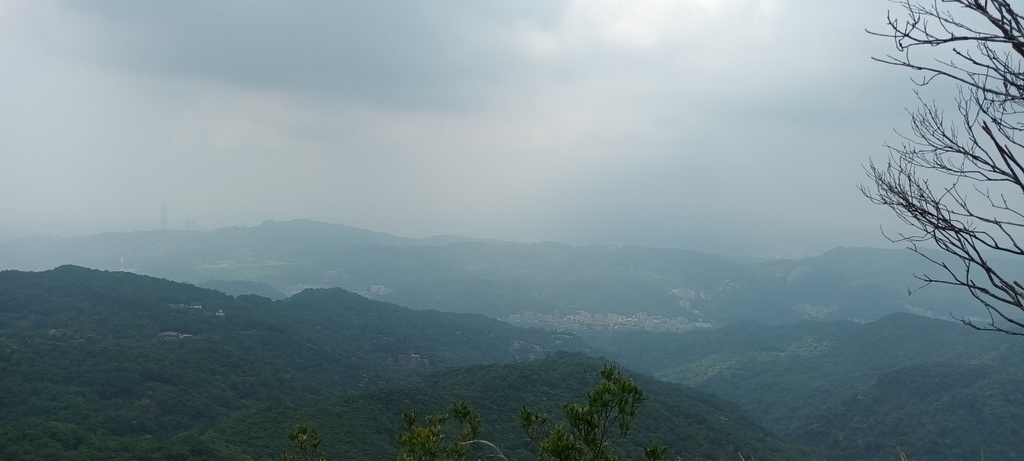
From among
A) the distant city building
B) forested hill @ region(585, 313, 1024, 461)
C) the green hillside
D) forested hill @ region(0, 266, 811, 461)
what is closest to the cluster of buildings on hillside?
forested hill @ region(585, 313, 1024, 461)

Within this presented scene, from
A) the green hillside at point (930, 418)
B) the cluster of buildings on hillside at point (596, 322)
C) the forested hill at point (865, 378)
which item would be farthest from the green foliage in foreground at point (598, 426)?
the cluster of buildings on hillside at point (596, 322)

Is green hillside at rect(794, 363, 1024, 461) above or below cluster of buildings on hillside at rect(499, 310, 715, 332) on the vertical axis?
below

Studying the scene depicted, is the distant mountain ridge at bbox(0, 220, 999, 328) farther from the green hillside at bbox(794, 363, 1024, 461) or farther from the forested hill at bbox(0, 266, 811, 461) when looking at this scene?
the green hillside at bbox(794, 363, 1024, 461)

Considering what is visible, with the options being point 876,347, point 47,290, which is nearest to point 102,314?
point 47,290

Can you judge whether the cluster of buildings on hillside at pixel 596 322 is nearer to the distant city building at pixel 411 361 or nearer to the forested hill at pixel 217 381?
the forested hill at pixel 217 381

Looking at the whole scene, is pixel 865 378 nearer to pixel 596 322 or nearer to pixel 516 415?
pixel 516 415
